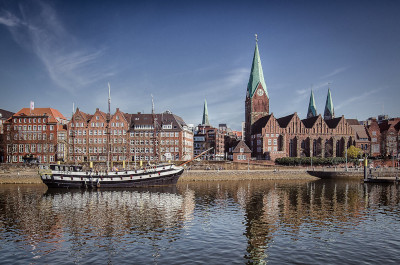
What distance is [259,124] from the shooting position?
132250 mm

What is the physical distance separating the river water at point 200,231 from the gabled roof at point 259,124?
75483 mm

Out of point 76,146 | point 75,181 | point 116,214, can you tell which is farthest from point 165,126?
point 116,214

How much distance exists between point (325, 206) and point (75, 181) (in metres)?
47.6

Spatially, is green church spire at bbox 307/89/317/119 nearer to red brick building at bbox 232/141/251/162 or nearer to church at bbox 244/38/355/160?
church at bbox 244/38/355/160

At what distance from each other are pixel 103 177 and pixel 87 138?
1681 inches

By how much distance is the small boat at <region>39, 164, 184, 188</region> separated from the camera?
67.8 metres

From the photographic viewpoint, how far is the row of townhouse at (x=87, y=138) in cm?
10625

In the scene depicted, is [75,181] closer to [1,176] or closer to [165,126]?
[1,176]

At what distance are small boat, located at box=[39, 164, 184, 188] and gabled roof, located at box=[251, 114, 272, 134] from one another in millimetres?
62488

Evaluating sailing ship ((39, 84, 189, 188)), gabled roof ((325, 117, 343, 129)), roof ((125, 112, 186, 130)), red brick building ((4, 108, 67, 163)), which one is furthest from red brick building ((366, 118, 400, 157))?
red brick building ((4, 108, 67, 163))


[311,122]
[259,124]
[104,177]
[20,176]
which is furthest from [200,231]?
[311,122]

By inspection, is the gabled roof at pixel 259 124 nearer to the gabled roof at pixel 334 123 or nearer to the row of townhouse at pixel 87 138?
the gabled roof at pixel 334 123

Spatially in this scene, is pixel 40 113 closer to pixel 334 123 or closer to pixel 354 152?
pixel 334 123

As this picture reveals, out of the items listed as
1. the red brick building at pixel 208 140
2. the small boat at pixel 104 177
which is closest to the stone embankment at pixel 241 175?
the small boat at pixel 104 177
